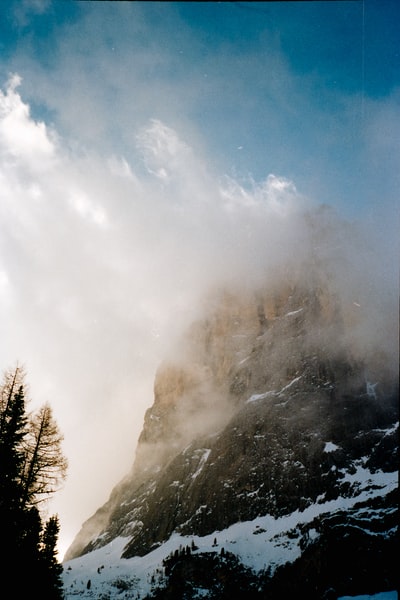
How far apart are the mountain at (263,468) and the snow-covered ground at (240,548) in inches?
15.3

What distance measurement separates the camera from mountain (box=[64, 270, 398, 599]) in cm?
7788

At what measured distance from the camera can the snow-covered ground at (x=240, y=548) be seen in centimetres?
8202

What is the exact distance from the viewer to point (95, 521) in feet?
535

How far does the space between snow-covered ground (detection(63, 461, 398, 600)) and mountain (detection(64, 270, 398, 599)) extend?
0.39 meters

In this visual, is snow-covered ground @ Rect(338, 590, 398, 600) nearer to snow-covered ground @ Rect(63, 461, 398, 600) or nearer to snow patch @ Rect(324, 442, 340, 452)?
snow-covered ground @ Rect(63, 461, 398, 600)

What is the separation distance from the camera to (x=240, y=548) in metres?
88.8

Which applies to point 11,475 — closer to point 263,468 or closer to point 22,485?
point 22,485

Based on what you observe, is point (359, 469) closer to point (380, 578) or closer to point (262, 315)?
point (380, 578)

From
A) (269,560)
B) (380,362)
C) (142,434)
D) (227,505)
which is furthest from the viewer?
(142,434)

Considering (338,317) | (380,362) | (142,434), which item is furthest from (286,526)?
(142,434)

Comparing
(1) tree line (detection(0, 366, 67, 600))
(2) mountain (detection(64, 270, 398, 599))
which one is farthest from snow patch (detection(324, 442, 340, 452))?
(1) tree line (detection(0, 366, 67, 600))

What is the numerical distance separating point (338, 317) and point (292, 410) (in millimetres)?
31042

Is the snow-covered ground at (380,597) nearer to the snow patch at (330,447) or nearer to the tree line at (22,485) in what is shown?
the snow patch at (330,447)

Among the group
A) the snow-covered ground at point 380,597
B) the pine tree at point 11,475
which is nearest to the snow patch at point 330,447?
the snow-covered ground at point 380,597
